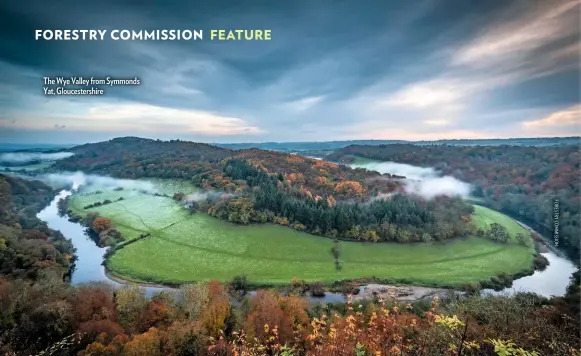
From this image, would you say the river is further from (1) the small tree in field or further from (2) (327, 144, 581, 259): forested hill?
(2) (327, 144, 581, 259): forested hill

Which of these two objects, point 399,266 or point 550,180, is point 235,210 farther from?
point 550,180

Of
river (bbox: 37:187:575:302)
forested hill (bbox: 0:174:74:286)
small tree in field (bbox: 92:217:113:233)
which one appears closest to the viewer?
Answer: forested hill (bbox: 0:174:74:286)

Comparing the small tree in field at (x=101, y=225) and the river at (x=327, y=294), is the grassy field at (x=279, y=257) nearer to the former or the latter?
the small tree in field at (x=101, y=225)

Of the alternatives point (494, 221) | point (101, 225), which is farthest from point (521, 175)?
point (101, 225)

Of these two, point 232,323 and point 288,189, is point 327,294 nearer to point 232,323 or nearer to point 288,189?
point 232,323

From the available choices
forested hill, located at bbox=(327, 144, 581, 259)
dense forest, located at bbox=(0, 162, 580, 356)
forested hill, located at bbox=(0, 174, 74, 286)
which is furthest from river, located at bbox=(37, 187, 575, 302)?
dense forest, located at bbox=(0, 162, 580, 356)

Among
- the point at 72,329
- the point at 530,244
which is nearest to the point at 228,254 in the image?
the point at 72,329
